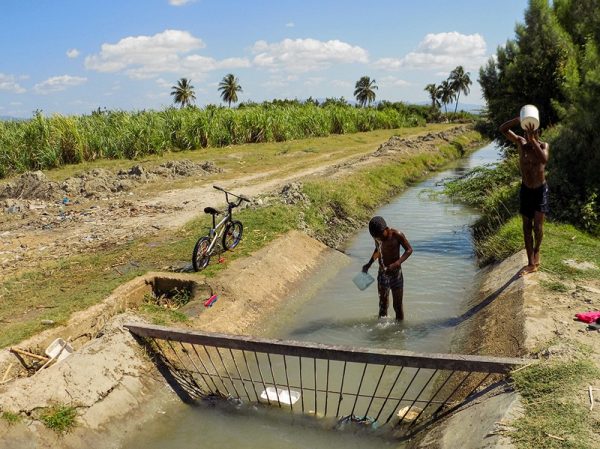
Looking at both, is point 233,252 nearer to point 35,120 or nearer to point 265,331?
point 265,331

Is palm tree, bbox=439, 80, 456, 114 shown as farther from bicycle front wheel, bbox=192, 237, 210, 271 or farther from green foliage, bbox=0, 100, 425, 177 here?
bicycle front wheel, bbox=192, 237, 210, 271


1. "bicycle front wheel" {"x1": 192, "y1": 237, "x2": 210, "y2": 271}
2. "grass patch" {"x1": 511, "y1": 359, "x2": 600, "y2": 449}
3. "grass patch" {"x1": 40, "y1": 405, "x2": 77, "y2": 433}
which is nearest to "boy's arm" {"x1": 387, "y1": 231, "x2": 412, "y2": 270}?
"grass patch" {"x1": 511, "y1": 359, "x2": 600, "y2": 449}

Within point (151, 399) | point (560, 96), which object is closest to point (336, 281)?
point (151, 399)

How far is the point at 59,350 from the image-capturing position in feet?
18.9

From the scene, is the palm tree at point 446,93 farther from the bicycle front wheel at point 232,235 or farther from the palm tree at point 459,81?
the bicycle front wheel at point 232,235

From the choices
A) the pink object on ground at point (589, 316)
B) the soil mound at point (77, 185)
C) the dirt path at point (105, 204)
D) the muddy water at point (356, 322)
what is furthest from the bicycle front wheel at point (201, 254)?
the soil mound at point (77, 185)

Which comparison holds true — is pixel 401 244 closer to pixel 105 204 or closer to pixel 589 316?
pixel 589 316

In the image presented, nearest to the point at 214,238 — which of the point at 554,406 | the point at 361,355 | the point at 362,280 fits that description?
the point at 362,280

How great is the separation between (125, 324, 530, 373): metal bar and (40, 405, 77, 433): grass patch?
4.06 feet

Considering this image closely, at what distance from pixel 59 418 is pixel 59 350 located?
1248mm

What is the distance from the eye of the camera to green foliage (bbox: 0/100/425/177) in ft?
64.8

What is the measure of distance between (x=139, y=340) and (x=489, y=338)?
4.29 meters

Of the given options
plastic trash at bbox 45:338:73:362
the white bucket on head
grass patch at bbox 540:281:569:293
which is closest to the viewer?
plastic trash at bbox 45:338:73:362

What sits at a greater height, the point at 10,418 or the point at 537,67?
the point at 537,67
